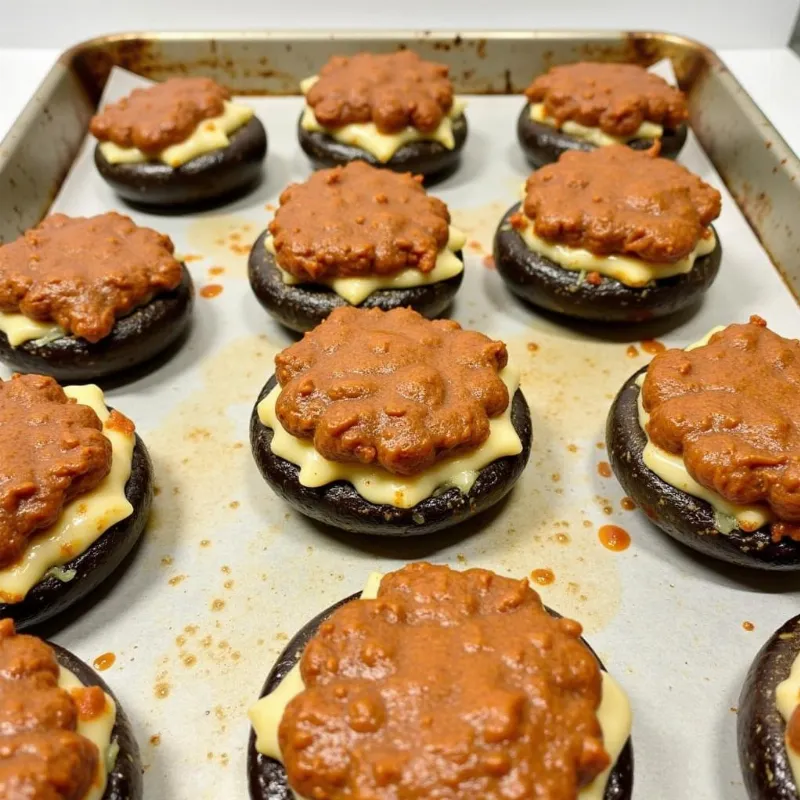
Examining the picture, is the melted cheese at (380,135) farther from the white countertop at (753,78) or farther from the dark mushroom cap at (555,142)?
the white countertop at (753,78)

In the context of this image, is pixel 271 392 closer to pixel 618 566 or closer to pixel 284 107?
pixel 618 566

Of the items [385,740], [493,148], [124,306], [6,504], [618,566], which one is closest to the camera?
[385,740]

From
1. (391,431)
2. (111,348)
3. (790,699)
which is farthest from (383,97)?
(790,699)

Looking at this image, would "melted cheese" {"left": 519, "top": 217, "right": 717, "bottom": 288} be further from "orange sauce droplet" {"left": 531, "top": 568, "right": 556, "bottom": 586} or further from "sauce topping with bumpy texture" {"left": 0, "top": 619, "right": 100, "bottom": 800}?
"sauce topping with bumpy texture" {"left": 0, "top": 619, "right": 100, "bottom": 800}

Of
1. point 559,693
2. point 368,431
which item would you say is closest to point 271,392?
point 368,431

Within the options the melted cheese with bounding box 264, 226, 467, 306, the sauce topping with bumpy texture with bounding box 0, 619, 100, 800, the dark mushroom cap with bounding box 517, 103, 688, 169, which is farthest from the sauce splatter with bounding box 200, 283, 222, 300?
the sauce topping with bumpy texture with bounding box 0, 619, 100, 800

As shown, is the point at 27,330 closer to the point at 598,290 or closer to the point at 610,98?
the point at 598,290
